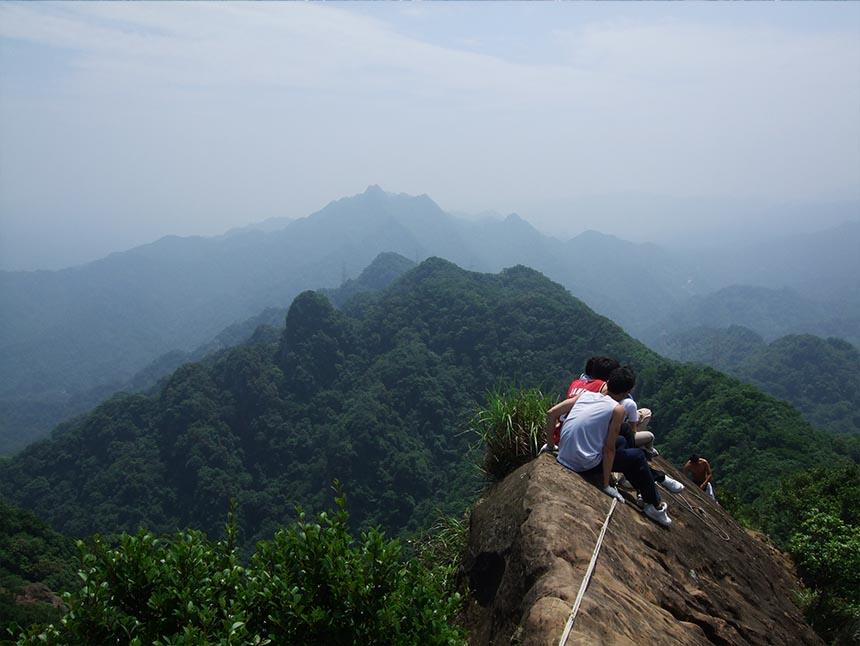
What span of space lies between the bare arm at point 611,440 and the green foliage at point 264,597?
7.09 feet

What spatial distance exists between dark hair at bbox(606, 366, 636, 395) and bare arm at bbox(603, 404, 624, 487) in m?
0.30

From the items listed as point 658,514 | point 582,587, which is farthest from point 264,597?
point 658,514

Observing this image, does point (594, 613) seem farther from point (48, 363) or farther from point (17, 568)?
point (48, 363)

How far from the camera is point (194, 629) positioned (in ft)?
8.60

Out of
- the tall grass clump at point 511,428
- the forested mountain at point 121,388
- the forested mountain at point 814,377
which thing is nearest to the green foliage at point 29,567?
the tall grass clump at point 511,428

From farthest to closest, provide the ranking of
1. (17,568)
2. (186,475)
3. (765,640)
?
1. (186,475)
2. (17,568)
3. (765,640)

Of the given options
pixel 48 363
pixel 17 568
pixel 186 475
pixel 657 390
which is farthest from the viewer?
pixel 48 363

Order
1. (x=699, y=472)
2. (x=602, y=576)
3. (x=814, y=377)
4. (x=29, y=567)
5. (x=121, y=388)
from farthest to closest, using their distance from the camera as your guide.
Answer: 1. (x=121, y=388)
2. (x=814, y=377)
3. (x=29, y=567)
4. (x=699, y=472)
5. (x=602, y=576)

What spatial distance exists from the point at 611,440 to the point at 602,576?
4.09 feet

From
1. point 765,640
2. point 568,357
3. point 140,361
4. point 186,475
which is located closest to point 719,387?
point 568,357

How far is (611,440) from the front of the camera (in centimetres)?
482

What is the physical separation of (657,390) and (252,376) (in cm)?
4386

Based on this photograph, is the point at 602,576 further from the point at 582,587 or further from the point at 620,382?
the point at 620,382

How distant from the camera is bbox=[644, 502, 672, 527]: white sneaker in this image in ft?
17.1
